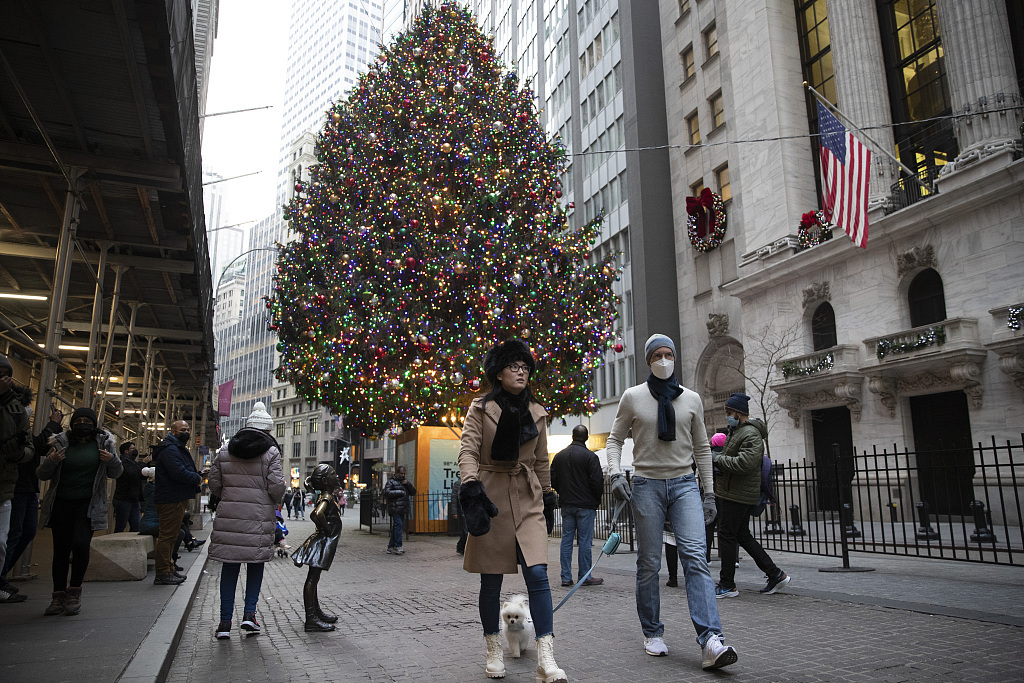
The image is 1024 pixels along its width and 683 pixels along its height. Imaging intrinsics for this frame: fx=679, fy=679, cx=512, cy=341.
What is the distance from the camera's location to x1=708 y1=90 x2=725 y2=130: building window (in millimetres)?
31516

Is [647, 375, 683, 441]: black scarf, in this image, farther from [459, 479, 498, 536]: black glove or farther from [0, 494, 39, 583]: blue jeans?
[0, 494, 39, 583]: blue jeans

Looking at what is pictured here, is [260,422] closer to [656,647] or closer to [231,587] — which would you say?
[231,587]

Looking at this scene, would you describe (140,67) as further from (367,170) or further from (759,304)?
(759,304)

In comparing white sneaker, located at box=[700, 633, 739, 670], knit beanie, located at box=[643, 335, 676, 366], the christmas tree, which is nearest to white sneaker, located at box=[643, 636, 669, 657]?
white sneaker, located at box=[700, 633, 739, 670]

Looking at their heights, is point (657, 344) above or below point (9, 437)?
above

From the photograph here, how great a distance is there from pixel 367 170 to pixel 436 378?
7840mm

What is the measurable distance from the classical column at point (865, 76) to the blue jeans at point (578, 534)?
1901 cm

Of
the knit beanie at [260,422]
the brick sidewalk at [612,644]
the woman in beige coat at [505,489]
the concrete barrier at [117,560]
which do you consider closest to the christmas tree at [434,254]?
the concrete barrier at [117,560]

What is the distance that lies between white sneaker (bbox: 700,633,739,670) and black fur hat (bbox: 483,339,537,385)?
1991 mm

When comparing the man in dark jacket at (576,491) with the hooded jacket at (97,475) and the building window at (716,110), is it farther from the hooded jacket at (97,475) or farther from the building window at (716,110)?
the building window at (716,110)

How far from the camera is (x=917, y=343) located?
19531 mm

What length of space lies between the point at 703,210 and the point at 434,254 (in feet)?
56.2

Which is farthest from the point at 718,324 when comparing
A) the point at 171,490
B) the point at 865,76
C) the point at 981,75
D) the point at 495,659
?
the point at 495,659

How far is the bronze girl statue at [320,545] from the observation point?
608cm
